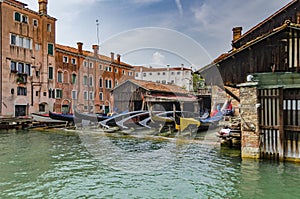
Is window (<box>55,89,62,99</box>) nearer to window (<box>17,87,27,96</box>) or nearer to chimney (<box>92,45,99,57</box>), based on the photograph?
window (<box>17,87,27,96</box>)

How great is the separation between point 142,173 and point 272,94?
484 centimetres

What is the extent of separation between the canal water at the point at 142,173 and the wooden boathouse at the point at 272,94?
1.96ft

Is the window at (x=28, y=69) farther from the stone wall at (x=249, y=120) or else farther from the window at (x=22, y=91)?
the stone wall at (x=249, y=120)

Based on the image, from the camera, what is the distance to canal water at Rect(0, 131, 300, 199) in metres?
6.09

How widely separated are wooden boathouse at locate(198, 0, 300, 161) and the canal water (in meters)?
0.60

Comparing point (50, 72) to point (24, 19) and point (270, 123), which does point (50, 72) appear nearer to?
point (24, 19)

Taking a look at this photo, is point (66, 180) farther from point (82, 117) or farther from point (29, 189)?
point (82, 117)

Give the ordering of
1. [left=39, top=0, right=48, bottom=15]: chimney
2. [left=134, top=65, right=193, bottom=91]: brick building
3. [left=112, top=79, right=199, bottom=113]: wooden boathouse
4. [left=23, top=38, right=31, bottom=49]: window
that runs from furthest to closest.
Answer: [left=134, top=65, right=193, bottom=91]: brick building < [left=39, top=0, right=48, bottom=15]: chimney < [left=23, top=38, right=31, bottom=49]: window < [left=112, top=79, right=199, bottom=113]: wooden boathouse

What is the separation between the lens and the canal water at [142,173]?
609 centimetres

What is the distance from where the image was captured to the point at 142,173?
7.60 meters

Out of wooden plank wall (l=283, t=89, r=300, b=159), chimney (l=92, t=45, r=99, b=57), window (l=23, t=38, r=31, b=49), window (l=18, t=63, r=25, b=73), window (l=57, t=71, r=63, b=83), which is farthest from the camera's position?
chimney (l=92, t=45, r=99, b=57)

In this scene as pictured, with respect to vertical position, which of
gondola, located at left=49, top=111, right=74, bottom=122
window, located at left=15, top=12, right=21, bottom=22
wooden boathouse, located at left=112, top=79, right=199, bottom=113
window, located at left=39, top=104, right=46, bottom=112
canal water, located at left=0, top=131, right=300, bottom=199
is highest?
window, located at left=15, top=12, right=21, bottom=22

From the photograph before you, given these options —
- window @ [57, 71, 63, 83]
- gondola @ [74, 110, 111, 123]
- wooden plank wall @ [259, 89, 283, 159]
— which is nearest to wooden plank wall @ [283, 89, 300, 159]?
wooden plank wall @ [259, 89, 283, 159]

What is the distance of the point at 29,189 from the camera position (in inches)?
250
